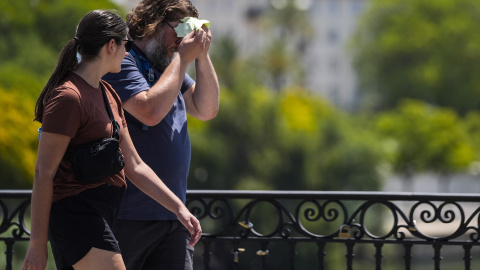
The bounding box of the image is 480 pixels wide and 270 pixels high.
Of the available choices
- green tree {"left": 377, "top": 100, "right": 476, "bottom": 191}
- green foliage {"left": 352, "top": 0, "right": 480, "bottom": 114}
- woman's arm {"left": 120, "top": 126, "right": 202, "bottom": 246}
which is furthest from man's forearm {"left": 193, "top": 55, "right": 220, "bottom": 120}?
green foliage {"left": 352, "top": 0, "right": 480, "bottom": 114}

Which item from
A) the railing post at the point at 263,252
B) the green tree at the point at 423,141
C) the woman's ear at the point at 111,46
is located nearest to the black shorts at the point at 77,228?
the woman's ear at the point at 111,46

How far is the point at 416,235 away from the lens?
473cm

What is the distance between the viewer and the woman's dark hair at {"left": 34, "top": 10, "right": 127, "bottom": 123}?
3.21 m

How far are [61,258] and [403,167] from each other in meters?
54.4

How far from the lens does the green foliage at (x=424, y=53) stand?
61.3m

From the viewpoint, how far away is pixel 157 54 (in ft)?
12.8

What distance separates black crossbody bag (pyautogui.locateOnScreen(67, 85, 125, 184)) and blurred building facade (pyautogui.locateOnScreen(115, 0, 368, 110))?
318ft

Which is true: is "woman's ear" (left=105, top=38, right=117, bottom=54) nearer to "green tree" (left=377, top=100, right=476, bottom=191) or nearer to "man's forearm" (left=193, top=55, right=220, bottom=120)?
"man's forearm" (left=193, top=55, right=220, bottom=120)

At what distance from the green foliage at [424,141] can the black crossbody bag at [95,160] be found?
169 ft

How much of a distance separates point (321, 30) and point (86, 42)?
106 meters

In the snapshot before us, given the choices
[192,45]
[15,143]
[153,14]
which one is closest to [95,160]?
[192,45]

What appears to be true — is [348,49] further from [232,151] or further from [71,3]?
[71,3]

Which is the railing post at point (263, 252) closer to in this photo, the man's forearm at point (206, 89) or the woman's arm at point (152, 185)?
the man's forearm at point (206, 89)

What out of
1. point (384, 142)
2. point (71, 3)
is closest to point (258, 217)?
point (71, 3)
